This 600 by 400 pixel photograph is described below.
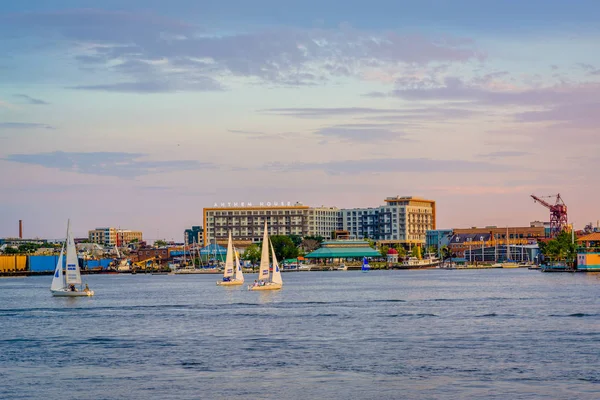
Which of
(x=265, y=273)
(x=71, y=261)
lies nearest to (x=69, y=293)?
(x=71, y=261)

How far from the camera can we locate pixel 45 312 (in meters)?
81.8

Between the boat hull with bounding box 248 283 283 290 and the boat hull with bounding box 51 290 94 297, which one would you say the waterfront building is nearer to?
the boat hull with bounding box 248 283 283 290

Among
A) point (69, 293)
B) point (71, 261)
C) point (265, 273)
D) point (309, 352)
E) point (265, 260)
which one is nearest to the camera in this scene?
point (309, 352)

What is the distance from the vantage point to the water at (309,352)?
37.2 m

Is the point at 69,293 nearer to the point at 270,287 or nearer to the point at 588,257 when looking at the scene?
the point at 270,287

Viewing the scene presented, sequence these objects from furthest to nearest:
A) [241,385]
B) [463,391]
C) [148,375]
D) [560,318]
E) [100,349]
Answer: [560,318] < [100,349] < [148,375] < [241,385] < [463,391]

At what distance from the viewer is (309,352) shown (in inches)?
1885

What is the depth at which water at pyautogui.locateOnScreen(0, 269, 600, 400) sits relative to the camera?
37.2m

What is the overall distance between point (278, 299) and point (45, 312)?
2332 cm

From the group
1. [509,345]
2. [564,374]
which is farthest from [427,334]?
[564,374]

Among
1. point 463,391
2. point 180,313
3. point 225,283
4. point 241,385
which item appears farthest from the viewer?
point 225,283

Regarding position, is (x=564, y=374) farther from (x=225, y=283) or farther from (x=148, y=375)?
(x=225, y=283)

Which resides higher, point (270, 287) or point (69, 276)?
point (69, 276)

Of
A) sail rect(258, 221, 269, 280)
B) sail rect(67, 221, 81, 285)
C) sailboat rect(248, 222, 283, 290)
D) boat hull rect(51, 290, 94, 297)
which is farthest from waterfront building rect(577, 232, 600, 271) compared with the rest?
sail rect(67, 221, 81, 285)
